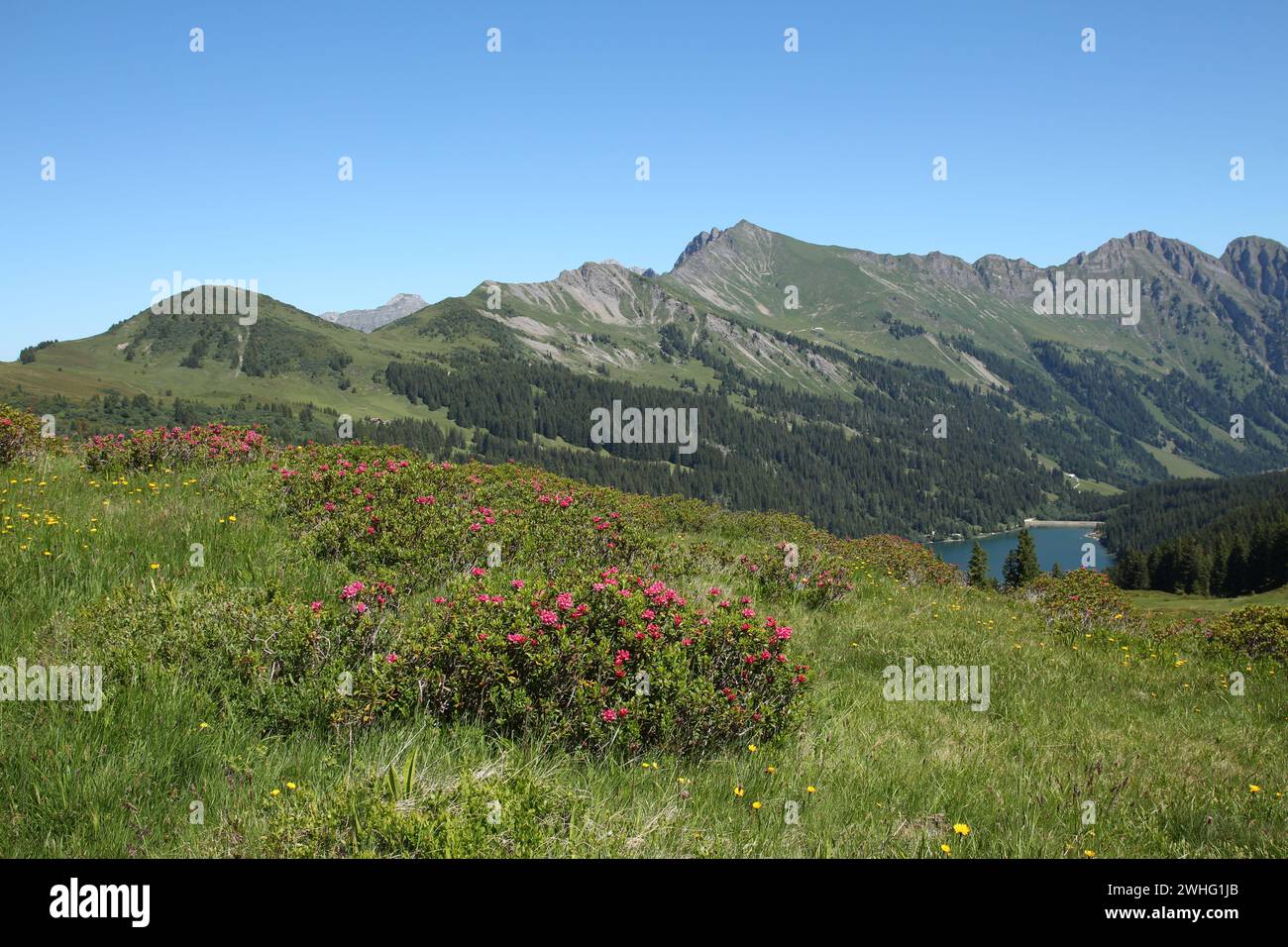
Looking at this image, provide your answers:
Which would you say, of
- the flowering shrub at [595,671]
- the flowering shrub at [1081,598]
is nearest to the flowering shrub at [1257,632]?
the flowering shrub at [1081,598]

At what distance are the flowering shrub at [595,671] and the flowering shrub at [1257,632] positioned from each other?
10.2 m

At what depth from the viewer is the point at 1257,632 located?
12797mm

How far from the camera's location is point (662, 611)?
7.05 meters

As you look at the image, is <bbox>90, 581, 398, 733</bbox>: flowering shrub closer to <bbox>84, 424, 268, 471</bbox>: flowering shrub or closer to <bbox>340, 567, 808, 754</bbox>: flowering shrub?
<bbox>340, 567, 808, 754</bbox>: flowering shrub

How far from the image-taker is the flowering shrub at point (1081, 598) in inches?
590

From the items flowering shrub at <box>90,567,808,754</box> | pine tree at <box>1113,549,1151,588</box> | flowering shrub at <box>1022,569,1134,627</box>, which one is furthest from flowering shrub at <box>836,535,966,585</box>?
pine tree at <box>1113,549,1151,588</box>

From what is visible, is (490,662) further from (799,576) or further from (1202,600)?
(1202,600)

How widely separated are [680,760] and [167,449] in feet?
39.4

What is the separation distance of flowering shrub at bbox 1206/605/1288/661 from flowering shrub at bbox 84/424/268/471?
17.9 meters

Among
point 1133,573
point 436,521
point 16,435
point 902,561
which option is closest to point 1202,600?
point 1133,573

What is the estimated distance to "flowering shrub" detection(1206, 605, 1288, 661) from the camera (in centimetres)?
1234
